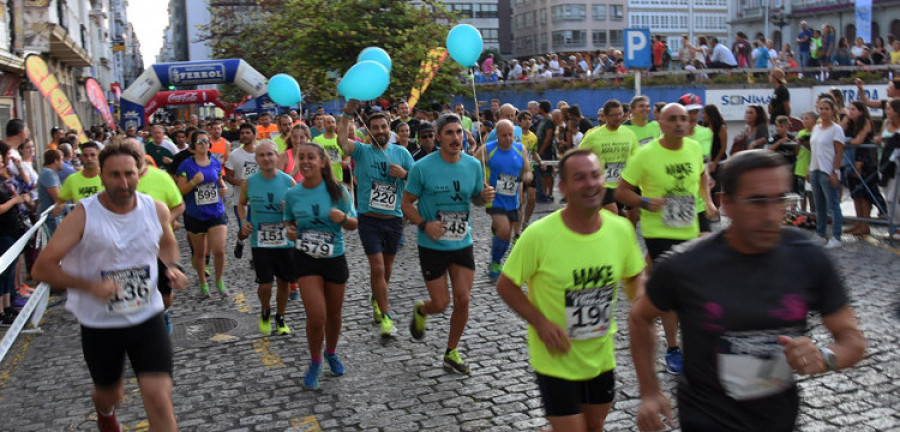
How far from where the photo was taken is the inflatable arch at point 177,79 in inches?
1104

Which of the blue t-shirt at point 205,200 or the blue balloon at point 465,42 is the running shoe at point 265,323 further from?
the blue balloon at point 465,42

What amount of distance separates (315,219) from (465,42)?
4092 millimetres

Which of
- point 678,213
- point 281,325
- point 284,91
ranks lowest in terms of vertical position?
point 281,325

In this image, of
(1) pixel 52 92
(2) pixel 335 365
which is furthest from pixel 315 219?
(1) pixel 52 92

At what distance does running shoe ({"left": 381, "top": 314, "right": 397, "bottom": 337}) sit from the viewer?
764cm

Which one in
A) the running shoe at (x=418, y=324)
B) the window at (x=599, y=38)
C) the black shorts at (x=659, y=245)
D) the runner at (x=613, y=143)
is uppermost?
the window at (x=599, y=38)

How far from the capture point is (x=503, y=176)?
989 cm

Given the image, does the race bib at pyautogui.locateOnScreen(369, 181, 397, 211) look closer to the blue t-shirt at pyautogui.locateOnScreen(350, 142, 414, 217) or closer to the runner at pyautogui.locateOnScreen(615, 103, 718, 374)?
the blue t-shirt at pyautogui.locateOnScreen(350, 142, 414, 217)

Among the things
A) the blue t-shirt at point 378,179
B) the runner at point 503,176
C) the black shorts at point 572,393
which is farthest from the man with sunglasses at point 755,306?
the runner at point 503,176

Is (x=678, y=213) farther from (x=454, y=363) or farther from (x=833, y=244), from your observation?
(x=833, y=244)

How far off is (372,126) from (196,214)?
2.86 metres

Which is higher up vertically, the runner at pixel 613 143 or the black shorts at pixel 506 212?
the runner at pixel 613 143

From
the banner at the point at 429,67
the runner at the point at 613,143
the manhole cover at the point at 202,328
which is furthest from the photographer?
the banner at the point at 429,67

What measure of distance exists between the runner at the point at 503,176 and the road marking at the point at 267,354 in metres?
3.00
